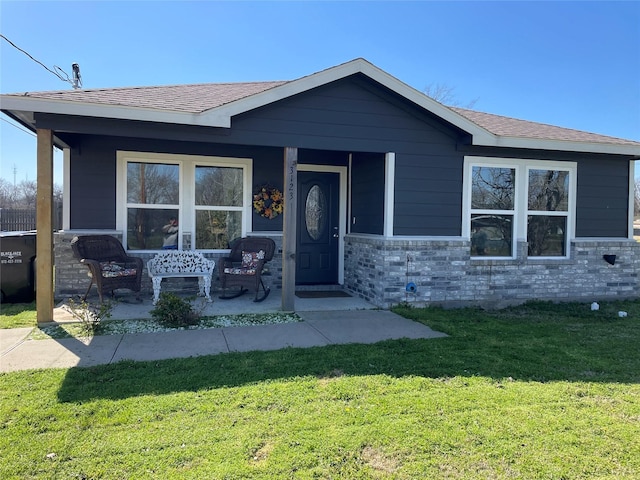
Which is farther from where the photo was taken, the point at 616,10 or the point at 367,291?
the point at 616,10

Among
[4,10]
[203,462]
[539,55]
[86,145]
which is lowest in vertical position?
[203,462]

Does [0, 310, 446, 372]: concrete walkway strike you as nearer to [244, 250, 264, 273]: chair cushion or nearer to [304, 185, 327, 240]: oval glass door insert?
[244, 250, 264, 273]: chair cushion

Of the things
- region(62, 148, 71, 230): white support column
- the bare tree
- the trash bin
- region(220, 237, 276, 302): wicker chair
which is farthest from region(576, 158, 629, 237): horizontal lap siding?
the bare tree

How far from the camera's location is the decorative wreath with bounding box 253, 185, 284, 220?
25.6ft

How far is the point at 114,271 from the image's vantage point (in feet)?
20.6

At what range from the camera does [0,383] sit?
3.52 m

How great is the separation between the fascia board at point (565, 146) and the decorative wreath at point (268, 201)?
346cm

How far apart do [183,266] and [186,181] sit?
1.54 m

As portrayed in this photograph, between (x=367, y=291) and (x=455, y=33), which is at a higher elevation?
(x=455, y=33)

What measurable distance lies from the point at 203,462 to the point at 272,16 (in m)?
10.1

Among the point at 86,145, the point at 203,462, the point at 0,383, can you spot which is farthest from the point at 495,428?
the point at 86,145

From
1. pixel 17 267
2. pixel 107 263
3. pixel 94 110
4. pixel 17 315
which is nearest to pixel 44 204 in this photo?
pixel 94 110

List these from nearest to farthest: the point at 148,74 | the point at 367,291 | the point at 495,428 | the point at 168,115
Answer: the point at 495,428 → the point at 168,115 → the point at 367,291 → the point at 148,74

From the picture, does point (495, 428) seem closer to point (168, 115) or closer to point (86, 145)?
point (168, 115)
